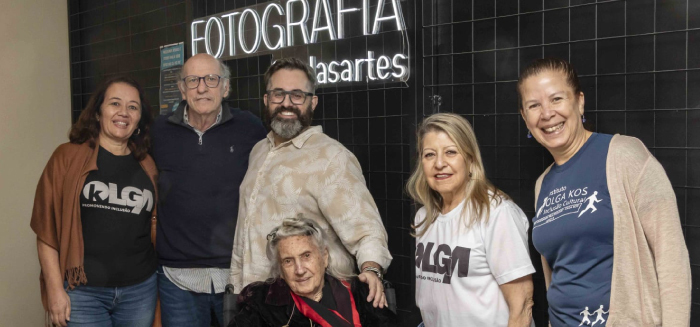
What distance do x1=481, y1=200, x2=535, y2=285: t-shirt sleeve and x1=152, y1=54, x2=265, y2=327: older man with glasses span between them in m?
1.30

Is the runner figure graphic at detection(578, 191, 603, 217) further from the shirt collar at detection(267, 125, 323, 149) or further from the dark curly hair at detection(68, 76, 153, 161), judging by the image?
the dark curly hair at detection(68, 76, 153, 161)

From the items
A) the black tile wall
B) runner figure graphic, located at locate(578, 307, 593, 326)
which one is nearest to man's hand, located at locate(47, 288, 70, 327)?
the black tile wall

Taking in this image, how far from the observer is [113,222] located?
2.70 metres

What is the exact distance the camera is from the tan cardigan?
162cm

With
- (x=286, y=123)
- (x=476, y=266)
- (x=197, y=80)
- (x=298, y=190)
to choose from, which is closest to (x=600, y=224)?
(x=476, y=266)

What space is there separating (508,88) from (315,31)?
4.18 feet

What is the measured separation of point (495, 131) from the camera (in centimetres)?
271

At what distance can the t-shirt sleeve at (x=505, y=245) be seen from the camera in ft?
6.06

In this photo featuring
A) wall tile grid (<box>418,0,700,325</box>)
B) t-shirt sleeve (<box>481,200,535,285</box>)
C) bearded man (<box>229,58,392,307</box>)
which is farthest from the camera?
bearded man (<box>229,58,392,307</box>)

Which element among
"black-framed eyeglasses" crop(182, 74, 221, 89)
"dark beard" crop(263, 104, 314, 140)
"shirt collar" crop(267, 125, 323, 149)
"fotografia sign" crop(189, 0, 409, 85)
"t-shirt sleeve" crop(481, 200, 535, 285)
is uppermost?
"fotografia sign" crop(189, 0, 409, 85)

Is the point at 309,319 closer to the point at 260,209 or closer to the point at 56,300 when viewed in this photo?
the point at 260,209

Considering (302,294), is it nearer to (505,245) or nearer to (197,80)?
(505,245)

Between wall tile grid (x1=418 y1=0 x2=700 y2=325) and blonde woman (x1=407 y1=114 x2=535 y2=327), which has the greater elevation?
wall tile grid (x1=418 y1=0 x2=700 y2=325)

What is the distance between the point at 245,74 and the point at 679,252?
2.94 metres
